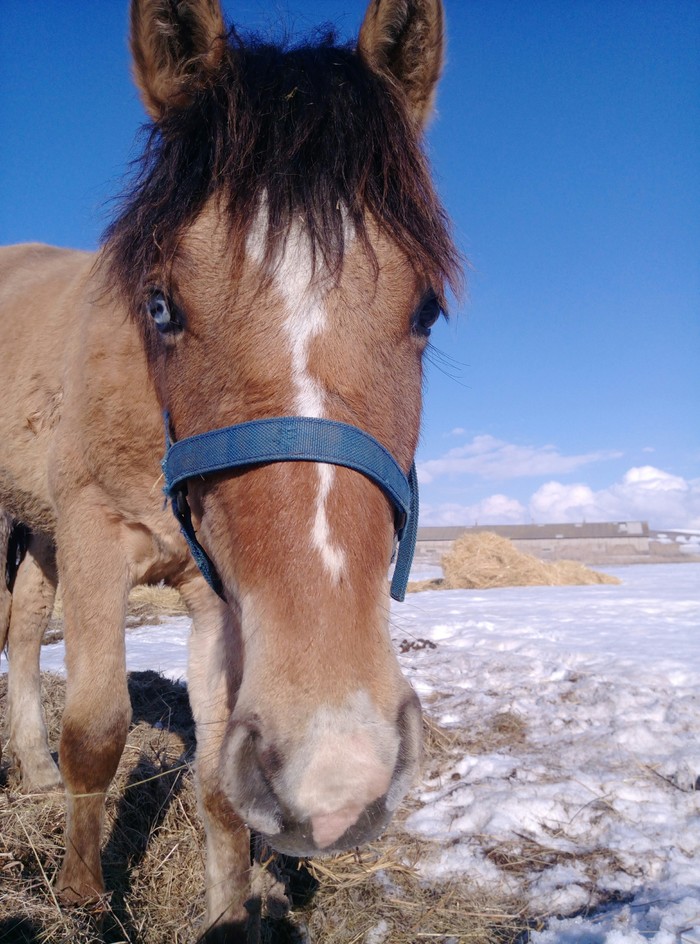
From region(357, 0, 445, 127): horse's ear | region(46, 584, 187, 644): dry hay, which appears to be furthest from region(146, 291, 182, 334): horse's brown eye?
region(46, 584, 187, 644): dry hay

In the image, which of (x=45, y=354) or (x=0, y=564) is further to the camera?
(x=0, y=564)

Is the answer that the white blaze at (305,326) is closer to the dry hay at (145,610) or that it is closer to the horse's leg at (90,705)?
the horse's leg at (90,705)

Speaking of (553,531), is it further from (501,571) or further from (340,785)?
(340,785)

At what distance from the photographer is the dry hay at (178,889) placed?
6.50 feet

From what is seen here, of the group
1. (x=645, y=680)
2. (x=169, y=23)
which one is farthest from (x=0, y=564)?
(x=645, y=680)

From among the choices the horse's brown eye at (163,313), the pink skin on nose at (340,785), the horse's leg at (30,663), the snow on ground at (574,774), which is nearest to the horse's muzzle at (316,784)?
the pink skin on nose at (340,785)

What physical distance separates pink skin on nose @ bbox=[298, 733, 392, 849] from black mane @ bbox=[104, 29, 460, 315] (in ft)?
3.61

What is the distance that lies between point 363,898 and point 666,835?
132cm

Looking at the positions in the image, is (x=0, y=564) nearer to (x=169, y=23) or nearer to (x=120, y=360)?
(x=120, y=360)

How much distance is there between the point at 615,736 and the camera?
357cm

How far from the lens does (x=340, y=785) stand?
1081 mm

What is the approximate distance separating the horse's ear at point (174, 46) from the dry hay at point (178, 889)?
99.4 inches

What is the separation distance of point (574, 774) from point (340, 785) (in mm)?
2564

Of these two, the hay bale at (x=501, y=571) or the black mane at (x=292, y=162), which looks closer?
the black mane at (x=292, y=162)
